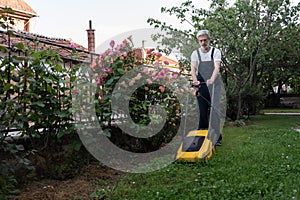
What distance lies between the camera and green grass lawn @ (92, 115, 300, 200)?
9.96 ft

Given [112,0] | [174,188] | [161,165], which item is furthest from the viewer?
[112,0]

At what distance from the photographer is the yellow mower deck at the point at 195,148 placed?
421cm

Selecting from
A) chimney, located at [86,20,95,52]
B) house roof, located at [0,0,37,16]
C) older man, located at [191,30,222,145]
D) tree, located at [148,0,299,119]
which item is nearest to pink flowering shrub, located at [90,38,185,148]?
older man, located at [191,30,222,145]

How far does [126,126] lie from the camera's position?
4488 mm

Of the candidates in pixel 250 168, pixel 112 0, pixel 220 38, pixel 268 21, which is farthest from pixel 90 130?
pixel 268 21

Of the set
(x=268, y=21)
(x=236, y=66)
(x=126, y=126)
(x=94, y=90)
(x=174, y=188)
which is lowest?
(x=174, y=188)

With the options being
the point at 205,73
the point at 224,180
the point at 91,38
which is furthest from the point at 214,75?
the point at 91,38

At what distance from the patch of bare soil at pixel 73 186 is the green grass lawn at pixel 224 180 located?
0.15 metres

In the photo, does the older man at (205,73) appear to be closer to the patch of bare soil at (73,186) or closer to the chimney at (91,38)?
the patch of bare soil at (73,186)

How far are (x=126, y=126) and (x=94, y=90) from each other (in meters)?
0.76

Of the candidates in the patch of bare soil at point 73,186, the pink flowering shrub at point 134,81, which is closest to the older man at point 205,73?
the pink flowering shrub at point 134,81

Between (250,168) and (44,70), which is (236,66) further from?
(44,70)

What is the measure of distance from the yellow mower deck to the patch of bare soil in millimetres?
892

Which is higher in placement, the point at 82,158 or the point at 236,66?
the point at 236,66
